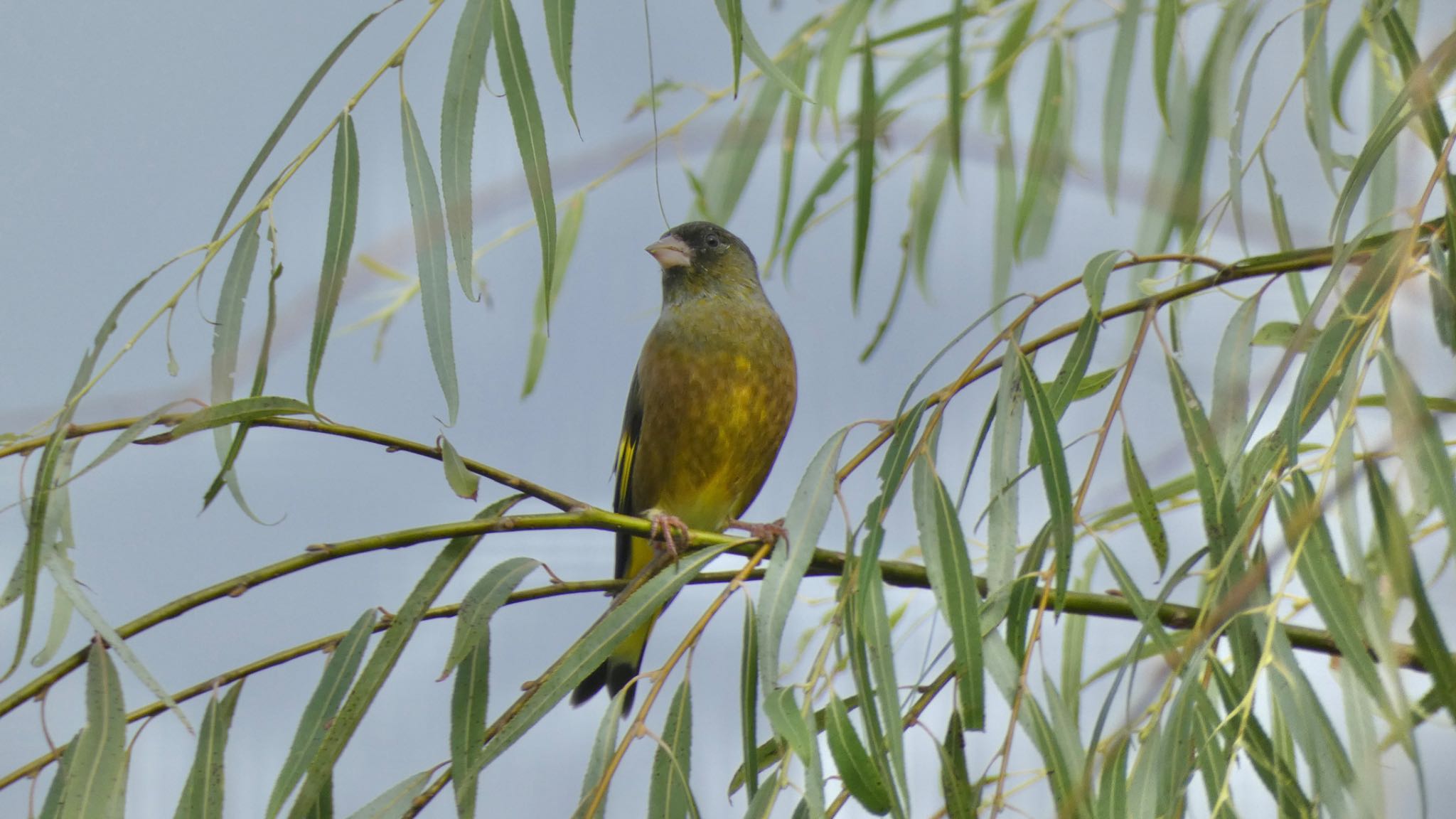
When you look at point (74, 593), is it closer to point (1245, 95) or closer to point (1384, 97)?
point (1245, 95)

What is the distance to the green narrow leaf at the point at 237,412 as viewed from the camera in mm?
1379

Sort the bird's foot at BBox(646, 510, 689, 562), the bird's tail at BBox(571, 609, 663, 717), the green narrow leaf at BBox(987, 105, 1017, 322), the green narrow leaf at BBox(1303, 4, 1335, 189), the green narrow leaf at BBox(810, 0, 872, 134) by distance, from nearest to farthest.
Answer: the green narrow leaf at BBox(1303, 4, 1335, 189) < the bird's foot at BBox(646, 510, 689, 562) < the green narrow leaf at BBox(810, 0, 872, 134) < the green narrow leaf at BBox(987, 105, 1017, 322) < the bird's tail at BBox(571, 609, 663, 717)

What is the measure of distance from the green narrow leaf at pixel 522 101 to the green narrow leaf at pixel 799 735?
0.45 meters

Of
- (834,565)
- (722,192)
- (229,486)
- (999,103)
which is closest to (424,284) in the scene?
(229,486)

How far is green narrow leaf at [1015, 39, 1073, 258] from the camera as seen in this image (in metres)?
2.34

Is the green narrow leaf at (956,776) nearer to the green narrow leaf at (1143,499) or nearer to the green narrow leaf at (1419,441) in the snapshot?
the green narrow leaf at (1143,499)

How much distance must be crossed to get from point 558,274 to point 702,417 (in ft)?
A: 1.47

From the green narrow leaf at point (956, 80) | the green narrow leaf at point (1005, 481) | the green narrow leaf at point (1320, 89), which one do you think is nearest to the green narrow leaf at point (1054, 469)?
the green narrow leaf at point (1005, 481)

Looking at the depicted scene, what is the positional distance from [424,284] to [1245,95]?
932mm

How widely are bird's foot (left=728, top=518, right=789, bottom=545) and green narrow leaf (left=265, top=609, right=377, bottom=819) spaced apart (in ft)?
1.42

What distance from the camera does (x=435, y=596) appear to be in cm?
152

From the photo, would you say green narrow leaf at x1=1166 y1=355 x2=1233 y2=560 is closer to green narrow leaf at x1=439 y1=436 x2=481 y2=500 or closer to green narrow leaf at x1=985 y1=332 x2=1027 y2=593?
green narrow leaf at x1=985 y1=332 x2=1027 y2=593

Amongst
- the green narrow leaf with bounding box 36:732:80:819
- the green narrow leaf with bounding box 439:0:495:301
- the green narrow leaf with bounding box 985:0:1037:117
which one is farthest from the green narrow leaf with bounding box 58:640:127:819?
the green narrow leaf with bounding box 985:0:1037:117

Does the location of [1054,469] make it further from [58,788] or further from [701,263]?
[701,263]
